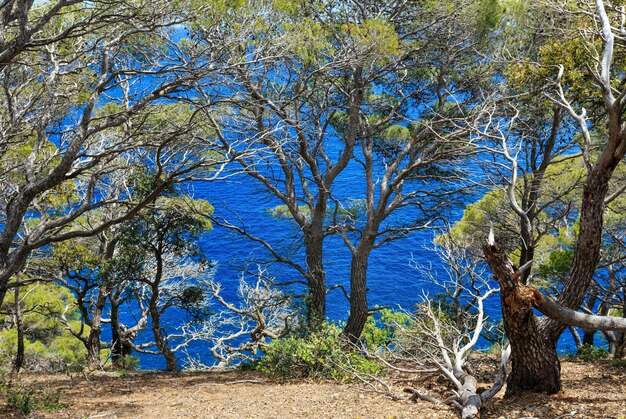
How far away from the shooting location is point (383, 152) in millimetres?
14703

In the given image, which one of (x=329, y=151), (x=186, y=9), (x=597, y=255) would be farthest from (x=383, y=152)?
(x=329, y=151)

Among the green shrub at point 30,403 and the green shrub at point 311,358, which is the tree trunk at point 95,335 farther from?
the green shrub at point 30,403

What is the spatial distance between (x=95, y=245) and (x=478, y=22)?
11880 millimetres

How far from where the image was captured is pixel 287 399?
24.8 feet

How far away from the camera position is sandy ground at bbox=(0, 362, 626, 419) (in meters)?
6.00

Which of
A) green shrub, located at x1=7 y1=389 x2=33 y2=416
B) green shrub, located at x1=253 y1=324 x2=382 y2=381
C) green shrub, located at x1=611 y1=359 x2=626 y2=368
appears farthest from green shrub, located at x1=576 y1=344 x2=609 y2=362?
green shrub, located at x1=7 y1=389 x2=33 y2=416

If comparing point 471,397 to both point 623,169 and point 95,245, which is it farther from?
point 95,245

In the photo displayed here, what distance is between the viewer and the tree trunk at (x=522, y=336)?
18.1ft

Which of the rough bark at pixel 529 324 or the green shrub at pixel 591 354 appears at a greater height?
the rough bark at pixel 529 324

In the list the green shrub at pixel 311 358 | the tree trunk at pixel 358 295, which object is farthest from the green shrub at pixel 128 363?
the green shrub at pixel 311 358

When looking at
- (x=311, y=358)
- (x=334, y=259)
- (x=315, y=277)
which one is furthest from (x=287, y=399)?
(x=334, y=259)

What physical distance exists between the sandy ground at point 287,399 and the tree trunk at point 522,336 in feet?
0.57

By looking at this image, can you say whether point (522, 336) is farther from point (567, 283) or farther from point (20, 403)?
point (20, 403)

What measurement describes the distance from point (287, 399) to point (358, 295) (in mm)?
5221
